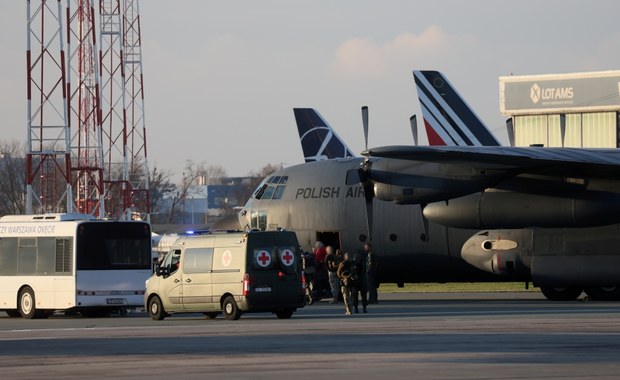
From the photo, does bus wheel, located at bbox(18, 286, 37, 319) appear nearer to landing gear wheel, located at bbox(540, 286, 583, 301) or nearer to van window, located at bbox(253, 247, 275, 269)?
van window, located at bbox(253, 247, 275, 269)

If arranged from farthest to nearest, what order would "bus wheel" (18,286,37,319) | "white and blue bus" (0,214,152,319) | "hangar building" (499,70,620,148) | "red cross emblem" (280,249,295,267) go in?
"hangar building" (499,70,620,148) → "bus wheel" (18,286,37,319) → "white and blue bus" (0,214,152,319) → "red cross emblem" (280,249,295,267)

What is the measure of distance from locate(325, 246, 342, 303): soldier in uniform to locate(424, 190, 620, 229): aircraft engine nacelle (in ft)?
10.2

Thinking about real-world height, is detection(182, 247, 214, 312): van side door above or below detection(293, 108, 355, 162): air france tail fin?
below

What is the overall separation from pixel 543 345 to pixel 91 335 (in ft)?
29.4

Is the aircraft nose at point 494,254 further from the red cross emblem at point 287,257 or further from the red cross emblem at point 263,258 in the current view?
the red cross emblem at point 263,258

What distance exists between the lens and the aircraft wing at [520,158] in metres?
29.8

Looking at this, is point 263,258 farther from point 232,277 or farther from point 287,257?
point 232,277

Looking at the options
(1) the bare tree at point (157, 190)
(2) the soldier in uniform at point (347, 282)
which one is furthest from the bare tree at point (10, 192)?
(2) the soldier in uniform at point (347, 282)

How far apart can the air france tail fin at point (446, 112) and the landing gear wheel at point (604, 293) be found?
2419 centimetres

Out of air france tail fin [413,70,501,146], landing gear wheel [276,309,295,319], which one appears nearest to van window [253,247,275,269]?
landing gear wheel [276,309,295,319]

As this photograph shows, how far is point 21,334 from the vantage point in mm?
24031

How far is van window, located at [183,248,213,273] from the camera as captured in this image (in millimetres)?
28969

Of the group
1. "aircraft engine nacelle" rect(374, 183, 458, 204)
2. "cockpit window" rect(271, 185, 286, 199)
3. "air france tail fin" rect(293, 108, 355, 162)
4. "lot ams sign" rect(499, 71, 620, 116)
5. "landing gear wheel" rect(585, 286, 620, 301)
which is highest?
"lot ams sign" rect(499, 71, 620, 116)

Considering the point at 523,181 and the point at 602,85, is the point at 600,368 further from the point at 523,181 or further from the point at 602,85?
the point at 602,85
